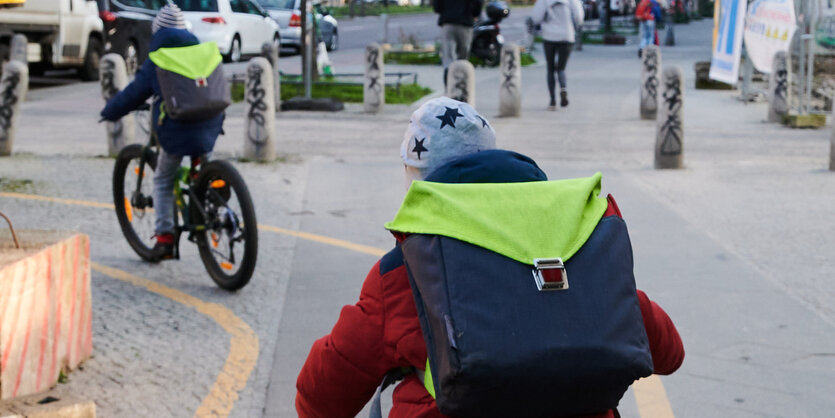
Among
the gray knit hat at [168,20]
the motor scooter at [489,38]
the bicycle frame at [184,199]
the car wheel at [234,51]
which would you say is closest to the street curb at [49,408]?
the bicycle frame at [184,199]

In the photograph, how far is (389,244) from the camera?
750cm

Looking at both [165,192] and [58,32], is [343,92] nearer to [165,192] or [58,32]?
[58,32]

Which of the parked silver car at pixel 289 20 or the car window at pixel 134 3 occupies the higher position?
the car window at pixel 134 3

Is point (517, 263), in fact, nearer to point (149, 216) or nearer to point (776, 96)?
point (149, 216)

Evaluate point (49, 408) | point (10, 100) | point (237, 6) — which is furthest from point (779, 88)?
point (237, 6)

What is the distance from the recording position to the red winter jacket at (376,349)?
2271 millimetres

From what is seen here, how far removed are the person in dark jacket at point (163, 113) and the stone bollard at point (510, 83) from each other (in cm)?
923

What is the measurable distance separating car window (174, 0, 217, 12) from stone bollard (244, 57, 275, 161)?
547 inches

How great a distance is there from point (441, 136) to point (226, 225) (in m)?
3.65

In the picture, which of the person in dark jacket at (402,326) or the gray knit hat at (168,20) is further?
the gray knit hat at (168,20)

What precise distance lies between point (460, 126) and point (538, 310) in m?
0.59

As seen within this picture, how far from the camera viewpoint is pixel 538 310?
208cm

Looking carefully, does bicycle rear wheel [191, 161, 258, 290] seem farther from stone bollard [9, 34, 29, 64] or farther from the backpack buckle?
stone bollard [9, 34, 29, 64]

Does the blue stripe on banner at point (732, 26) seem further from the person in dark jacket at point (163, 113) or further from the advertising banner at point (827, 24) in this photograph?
the person in dark jacket at point (163, 113)
